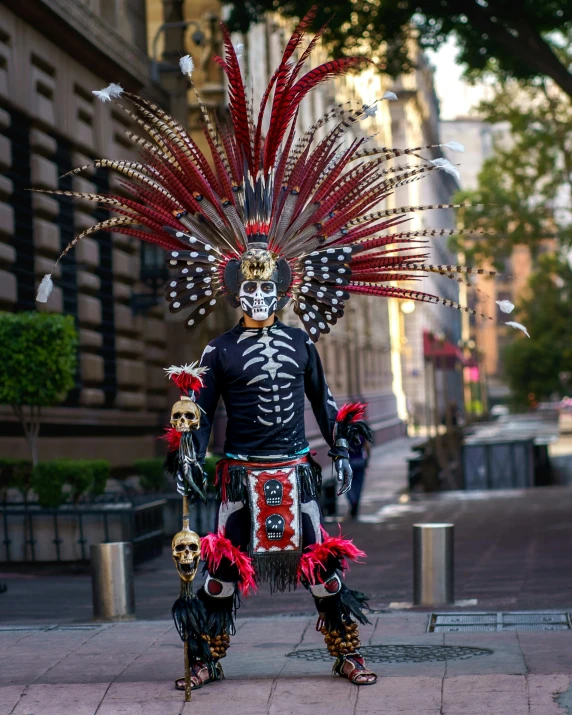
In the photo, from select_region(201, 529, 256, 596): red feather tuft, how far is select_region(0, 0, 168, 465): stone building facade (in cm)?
875

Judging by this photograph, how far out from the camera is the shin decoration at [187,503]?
645cm

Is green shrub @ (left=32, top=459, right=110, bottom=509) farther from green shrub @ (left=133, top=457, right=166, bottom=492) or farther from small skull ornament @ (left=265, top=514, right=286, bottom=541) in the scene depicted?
small skull ornament @ (left=265, top=514, right=286, bottom=541)

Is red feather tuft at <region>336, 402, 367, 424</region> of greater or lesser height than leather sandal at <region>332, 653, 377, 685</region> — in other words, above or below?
above

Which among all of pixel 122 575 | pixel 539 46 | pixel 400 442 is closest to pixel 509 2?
pixel 539 46

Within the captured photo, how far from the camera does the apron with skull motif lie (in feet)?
22.2

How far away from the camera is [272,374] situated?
22.7ft

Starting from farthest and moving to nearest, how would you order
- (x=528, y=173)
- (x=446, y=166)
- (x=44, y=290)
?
(x=528, y=173)
(x=44, y=290)
(x=446, y=166)

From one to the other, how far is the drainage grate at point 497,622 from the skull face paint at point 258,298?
270cm

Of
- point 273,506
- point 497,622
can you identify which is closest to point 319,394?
point 273,506

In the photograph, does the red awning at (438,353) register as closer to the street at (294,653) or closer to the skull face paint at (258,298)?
the street at (294,653)

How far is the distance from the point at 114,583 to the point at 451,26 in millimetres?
12124

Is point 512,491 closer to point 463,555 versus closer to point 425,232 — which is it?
point 463,555

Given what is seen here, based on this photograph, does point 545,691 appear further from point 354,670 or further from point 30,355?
point 30,355

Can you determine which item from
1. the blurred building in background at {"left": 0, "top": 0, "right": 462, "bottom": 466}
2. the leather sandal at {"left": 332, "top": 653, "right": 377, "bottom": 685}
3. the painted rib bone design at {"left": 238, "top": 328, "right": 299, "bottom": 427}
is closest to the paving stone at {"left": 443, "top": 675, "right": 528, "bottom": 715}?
the leather sandal at {"left": 332, "top": 653, "right": 377, "bottom": 685}
